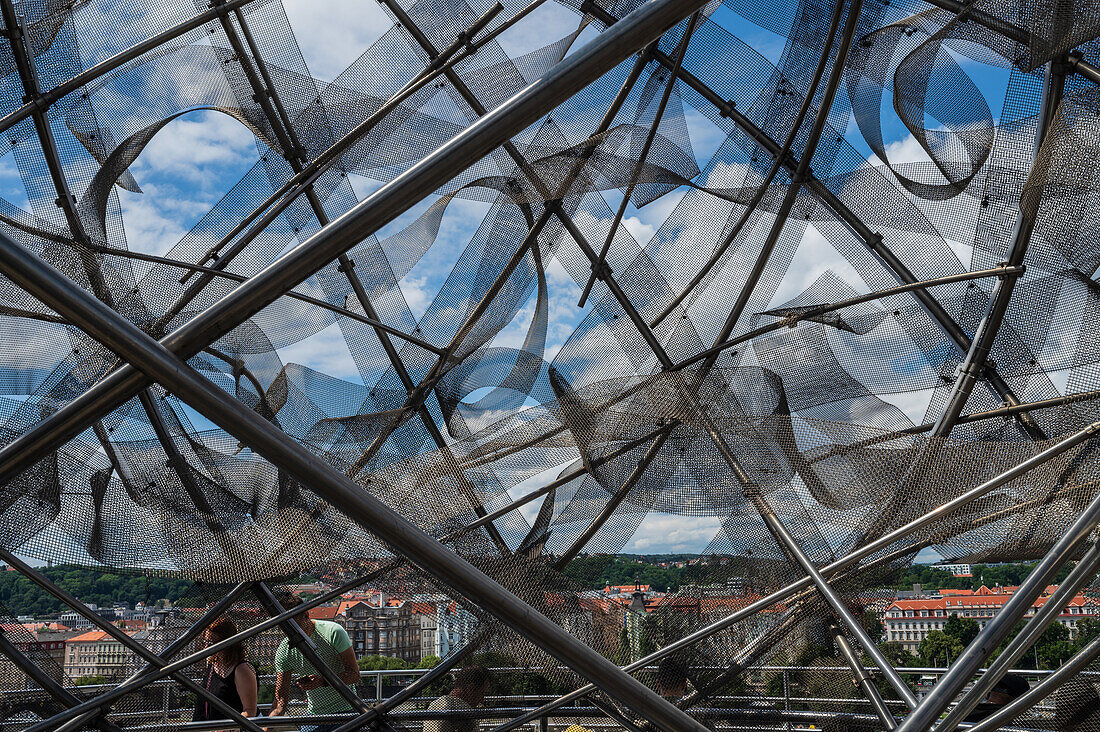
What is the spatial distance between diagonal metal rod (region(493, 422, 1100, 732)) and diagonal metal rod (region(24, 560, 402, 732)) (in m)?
2.50

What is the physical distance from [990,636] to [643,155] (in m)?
6.10

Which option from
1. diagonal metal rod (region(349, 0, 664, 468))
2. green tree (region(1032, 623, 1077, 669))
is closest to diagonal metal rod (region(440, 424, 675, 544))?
diagonal metal rod (region(349, 0, 664, 468))

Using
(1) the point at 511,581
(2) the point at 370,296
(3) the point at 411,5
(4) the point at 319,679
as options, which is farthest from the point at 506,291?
(4) the point at 319,679

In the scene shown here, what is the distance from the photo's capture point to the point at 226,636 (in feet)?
30.4

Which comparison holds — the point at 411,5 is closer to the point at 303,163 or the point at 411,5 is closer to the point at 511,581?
the point at 303,163

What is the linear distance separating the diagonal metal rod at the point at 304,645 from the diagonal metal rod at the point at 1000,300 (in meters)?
7.07

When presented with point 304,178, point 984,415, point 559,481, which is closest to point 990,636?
point 984,415

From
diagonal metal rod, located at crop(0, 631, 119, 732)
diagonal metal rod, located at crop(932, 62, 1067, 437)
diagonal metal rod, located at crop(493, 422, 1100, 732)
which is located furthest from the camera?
diagonal metal rod, located at crop(0, 631, 119, 732)

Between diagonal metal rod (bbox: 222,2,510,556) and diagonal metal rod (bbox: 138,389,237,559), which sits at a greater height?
diagonal metal rod (bbox: 222,2,510,556)

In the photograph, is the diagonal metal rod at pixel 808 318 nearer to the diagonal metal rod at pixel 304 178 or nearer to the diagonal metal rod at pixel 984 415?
the diagonal metal rod at pixel 984 415

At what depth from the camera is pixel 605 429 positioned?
805 cm

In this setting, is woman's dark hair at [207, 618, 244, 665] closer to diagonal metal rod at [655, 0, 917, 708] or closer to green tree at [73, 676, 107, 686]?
green tree at [73, 676, 107, 686]

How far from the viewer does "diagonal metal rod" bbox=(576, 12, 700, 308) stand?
899cm

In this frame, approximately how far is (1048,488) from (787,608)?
2426 millimetres
